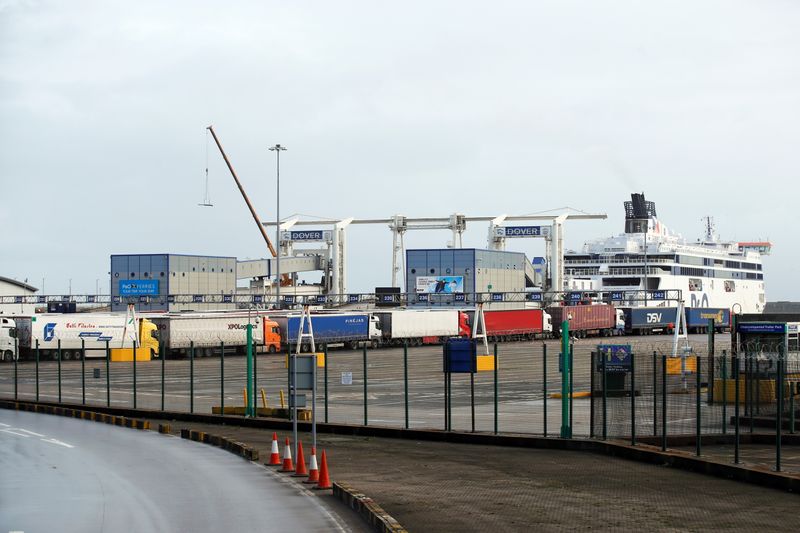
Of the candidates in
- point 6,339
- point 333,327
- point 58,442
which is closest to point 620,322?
point 333,327

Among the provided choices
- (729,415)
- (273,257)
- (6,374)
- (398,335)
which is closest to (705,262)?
(273,257)

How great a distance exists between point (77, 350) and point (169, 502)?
56744 mm

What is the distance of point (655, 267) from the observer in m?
133

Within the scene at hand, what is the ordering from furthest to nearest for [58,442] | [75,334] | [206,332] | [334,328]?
[334,328], [206,332], [75,334], [58,442]

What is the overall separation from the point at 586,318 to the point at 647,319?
14.5 meters

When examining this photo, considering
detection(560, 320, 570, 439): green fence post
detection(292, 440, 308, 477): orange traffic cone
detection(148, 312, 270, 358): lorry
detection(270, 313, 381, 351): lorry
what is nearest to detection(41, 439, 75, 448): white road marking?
detection(292, 440, 308, 477): orange traffic cone

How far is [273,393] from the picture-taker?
144 ft

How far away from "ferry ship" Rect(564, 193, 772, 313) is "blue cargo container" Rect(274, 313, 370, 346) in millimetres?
46207

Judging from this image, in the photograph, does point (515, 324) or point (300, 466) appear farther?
point (515, 324)

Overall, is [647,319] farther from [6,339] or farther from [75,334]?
[6,339]

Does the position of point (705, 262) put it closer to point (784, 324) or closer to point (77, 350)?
point (77, 350)

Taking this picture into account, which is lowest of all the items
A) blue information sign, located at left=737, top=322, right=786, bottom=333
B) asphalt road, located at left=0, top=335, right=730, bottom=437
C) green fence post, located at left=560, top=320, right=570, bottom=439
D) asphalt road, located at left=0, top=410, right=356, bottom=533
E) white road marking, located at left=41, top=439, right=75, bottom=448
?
asphalt road, located at left=0, top=335, right=730, bottom=437

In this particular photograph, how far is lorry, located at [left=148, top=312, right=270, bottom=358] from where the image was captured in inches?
2916

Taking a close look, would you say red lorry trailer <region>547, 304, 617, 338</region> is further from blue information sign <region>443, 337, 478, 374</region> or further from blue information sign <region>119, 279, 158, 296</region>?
blue information sign <region>443, 337, 478, 374</region>
